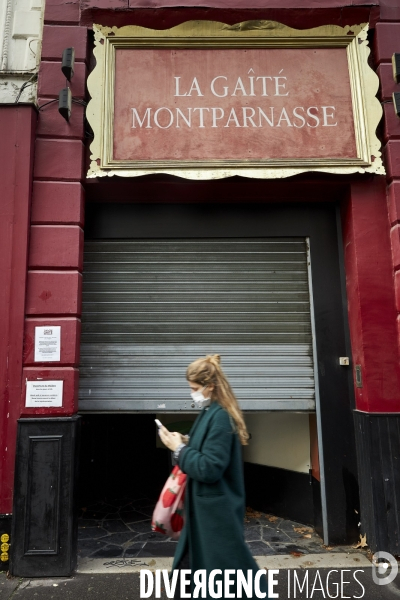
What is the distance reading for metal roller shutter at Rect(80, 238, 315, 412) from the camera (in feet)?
16.6

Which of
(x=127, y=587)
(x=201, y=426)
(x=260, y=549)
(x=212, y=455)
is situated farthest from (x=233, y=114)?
(x=127, y=587)

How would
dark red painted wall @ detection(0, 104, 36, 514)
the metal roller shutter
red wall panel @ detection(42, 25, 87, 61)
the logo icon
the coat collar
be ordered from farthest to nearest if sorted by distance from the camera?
red wall panel @ detection(42, 25, 87, 61) < the metal roller shutter < dark red painted wall @ detection(0, 104, 36, 514) < the logo icon < the coat collar

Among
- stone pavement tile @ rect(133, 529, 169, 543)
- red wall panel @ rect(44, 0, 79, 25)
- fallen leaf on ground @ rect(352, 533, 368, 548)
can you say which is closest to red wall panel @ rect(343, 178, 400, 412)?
fallen leaf on ground @ rect(352, 533, 368, 548)

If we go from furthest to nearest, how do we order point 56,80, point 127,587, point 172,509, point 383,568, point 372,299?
point 56,80 < point 372,299 < point 383,568 < point 127,587 < point 172,509

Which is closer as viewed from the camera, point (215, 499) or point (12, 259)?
point (215, 499)

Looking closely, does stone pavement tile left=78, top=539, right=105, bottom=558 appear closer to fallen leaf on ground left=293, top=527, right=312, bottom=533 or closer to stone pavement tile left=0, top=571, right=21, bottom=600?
stone pavement tile left=0, top=571, right=21, bottom=600

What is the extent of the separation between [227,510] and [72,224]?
11.4 feet

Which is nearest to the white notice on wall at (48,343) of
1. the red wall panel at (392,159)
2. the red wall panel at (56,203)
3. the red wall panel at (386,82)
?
the red wall panel at (56,203)

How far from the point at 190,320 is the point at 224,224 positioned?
1.26m

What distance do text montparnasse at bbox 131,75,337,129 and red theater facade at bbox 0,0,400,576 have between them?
2 centimetres

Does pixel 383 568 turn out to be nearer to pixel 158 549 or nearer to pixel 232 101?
pixel 158 549

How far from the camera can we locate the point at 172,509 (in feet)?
8.71

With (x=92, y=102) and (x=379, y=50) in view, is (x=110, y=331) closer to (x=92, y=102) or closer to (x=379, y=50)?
(x=92, y=102)

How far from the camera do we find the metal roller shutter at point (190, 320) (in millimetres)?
5062
